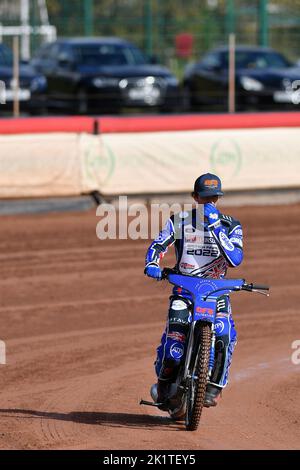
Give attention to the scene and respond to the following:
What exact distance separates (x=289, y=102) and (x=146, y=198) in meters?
10.6

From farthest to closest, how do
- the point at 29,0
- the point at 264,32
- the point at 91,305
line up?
the point at 29,0, the point at 264,32, the point at 91,305

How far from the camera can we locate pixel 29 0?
39406 mm

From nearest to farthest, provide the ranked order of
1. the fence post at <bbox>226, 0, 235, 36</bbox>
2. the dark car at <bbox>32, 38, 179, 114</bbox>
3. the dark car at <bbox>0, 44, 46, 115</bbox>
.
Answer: the dark car at <bbox>0, 44, 46, 115</bbox> → the dark car at <bbox>32, 38, 179, 114</bbox> → the fence post at <bbox>226, 0, 235, 36</bbox>

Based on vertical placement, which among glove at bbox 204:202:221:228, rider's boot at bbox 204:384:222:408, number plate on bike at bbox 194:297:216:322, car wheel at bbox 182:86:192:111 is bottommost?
car wheel at bbox 182:86:192:111

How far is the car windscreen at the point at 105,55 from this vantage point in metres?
28.4

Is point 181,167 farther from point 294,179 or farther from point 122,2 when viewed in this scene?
point 122,2

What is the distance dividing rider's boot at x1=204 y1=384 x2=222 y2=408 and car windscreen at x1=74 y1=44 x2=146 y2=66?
21008 mm

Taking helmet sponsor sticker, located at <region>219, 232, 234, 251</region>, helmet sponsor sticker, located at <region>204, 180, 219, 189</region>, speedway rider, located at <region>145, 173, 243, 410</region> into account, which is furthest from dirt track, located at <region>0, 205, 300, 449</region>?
helmet sponsor sticker, located at <region>204, 180, 219, 189</region>

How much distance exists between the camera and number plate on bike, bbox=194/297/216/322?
7.77 metres

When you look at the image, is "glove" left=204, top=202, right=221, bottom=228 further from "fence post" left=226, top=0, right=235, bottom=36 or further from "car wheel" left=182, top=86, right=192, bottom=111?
"fence post" left=226, top=0, right=235, bottom=36

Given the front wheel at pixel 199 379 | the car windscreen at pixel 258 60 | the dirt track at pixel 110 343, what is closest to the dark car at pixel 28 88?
the car windscreen at pixel 258 60

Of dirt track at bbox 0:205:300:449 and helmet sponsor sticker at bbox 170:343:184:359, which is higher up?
helmet sponsor sticker at bbox 170:343:184:359
